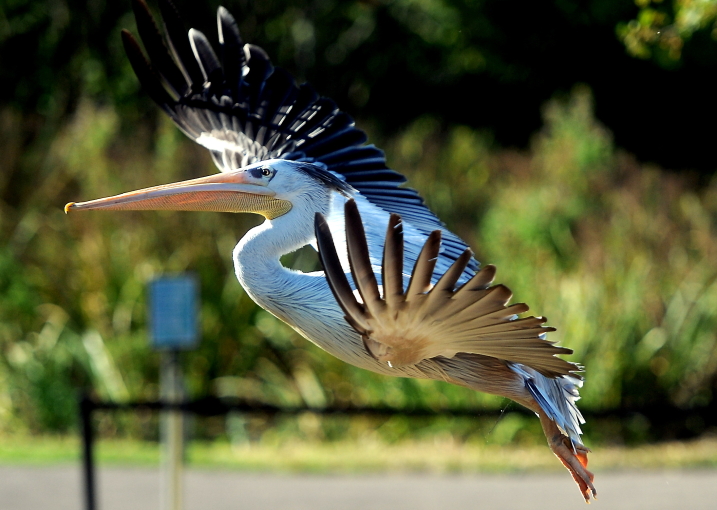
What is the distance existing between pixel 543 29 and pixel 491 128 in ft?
16.5

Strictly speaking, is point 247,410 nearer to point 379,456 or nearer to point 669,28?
point 379,456

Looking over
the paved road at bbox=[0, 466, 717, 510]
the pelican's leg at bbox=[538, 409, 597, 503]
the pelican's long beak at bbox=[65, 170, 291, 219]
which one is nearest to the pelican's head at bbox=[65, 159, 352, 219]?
the pelican's long beak at bbox=[65, 170, 291, 219]

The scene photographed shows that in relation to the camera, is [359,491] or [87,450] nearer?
[87,450]

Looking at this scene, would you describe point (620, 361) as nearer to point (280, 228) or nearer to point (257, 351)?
point (257, 351)

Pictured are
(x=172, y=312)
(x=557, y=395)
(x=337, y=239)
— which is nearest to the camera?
(x=337, y=239)

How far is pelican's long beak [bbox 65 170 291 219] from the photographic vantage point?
3.32 metres

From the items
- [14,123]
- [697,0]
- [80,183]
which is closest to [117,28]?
[14,123]

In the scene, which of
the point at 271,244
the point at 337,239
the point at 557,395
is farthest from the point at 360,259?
the point at 557,395

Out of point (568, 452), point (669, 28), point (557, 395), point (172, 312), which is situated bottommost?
point (568, 452)

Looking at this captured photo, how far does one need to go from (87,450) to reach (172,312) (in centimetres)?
141

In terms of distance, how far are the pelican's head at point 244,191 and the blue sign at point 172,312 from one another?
11.6 ft

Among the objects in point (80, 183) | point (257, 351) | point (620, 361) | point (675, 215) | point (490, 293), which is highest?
point (80, 183)

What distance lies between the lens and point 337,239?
12.8 feet

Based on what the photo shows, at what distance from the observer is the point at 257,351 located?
10492 mm
